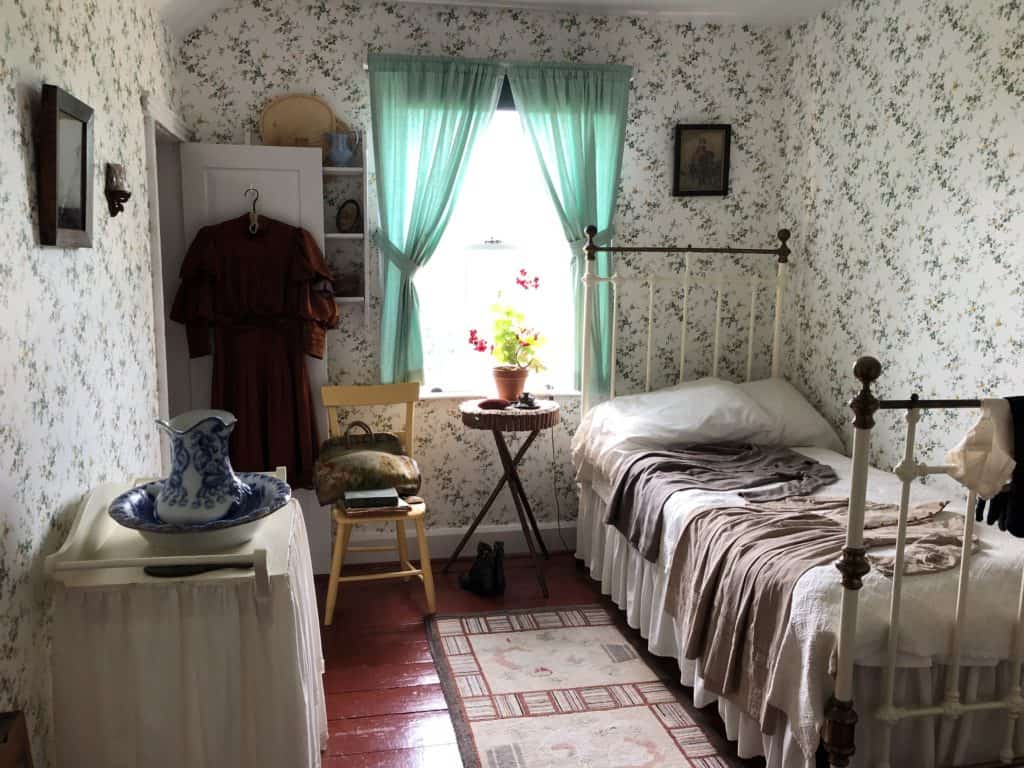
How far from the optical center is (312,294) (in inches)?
136

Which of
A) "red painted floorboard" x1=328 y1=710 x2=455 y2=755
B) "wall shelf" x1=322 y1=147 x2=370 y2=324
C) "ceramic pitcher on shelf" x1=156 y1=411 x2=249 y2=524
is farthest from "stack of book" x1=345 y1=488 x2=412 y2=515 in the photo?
"ceramic pitcher on shelf" x1=156 y1=411 x2=249 y2=524

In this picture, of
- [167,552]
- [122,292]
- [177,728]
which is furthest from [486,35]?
[177,728]

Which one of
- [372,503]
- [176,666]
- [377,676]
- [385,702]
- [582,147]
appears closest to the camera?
[176,666]

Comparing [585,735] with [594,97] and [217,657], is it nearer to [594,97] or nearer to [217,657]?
[217,657]

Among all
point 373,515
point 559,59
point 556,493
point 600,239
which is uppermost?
point 559,59

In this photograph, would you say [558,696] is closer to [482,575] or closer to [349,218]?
[482,575]

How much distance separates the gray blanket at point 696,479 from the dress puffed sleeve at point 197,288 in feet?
5.93

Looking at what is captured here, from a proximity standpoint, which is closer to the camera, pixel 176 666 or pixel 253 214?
pixel 176 666

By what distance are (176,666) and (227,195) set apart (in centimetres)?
228

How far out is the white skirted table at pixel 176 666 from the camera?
1657 mm

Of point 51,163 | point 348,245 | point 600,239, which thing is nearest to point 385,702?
point 51,163

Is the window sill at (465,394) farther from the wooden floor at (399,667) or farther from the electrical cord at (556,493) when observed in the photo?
the wooden floor at (399,667)

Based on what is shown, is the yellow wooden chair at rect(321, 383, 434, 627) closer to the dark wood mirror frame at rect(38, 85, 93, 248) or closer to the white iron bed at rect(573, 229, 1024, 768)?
the white iron bed at rect(573, 229, 1024, 768)

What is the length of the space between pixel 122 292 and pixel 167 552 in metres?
1.05
